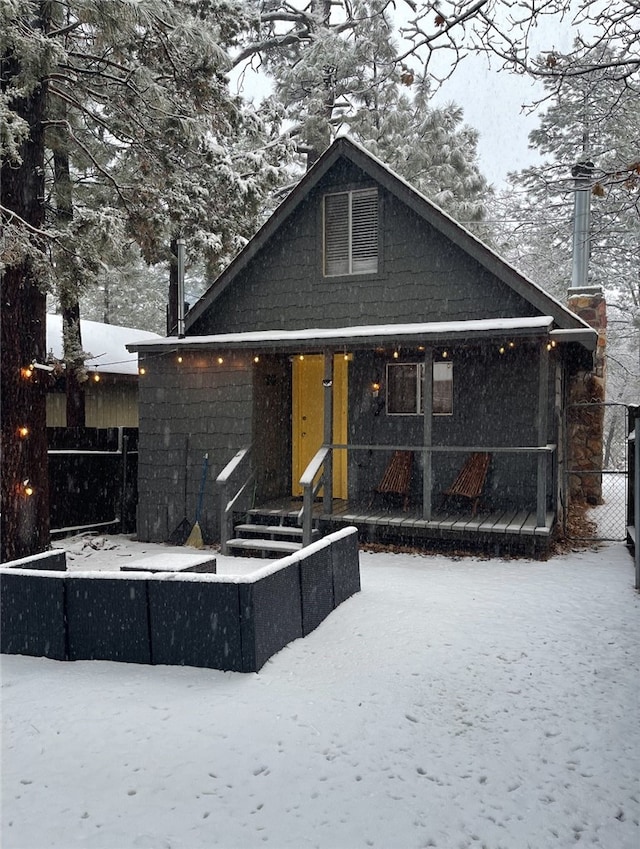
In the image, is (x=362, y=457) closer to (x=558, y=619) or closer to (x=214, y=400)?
(x=214, y=400)

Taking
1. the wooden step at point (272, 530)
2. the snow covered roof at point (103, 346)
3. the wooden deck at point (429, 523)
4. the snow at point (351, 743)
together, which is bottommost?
the snow at point (351, 743)

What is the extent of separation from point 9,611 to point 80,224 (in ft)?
18.6

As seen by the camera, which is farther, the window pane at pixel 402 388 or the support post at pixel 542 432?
the window pane at pixel 402 388

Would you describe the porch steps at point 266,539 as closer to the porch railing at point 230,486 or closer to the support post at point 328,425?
the porch railing at point 230,486

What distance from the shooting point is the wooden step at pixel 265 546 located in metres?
9.43

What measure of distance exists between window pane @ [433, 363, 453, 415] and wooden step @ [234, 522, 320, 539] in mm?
2850

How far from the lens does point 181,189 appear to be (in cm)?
1155

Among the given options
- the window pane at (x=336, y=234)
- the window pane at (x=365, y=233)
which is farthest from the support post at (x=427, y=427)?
the window pane at (x=336, y=234)

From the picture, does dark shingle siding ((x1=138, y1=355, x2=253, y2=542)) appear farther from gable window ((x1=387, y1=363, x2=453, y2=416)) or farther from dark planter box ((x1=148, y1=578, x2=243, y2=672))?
dark planter box ((x1=148, y1=578, x2=243, y2=672))

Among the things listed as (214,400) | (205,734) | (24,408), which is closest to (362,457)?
(214,400)

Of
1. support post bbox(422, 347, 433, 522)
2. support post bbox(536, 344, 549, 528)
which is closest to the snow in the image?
support post bbox(536, 344, 549, 528)

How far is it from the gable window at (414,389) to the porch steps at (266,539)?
261 centimetres

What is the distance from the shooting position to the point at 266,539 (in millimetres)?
10328

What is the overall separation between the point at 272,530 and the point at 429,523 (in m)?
2.26
